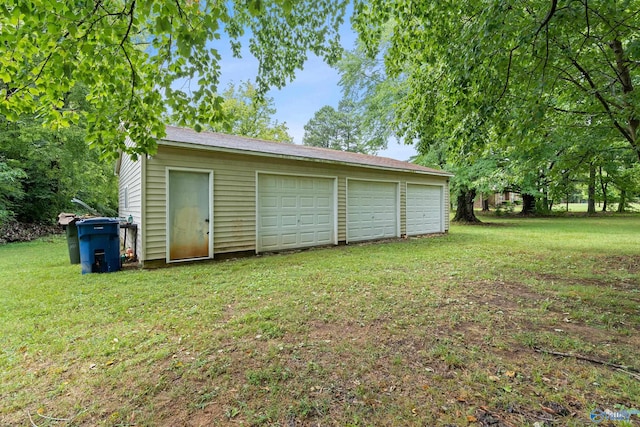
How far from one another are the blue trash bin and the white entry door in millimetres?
930

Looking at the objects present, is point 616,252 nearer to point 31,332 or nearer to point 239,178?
point 239,178

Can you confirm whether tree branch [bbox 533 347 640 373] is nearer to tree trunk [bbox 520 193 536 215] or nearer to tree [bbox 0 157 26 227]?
tree [bbox 0 157 26 227]

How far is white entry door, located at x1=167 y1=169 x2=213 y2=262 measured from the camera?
621 centimetres

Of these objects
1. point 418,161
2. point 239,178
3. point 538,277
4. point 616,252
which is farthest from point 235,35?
point 418,161

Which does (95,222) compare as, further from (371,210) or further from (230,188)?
(371,210)

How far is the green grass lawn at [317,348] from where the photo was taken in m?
1.91

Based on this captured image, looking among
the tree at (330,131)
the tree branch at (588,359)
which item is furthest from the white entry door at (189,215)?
the tree at (330,131)

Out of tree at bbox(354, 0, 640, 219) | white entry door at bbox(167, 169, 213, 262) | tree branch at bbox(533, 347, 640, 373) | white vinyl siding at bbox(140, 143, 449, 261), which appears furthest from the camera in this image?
white entry door at bbox(167, 169, 213, 262)

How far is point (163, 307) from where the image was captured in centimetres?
371

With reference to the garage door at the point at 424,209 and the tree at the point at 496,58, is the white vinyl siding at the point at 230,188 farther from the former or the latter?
the tree at the point at 496,58

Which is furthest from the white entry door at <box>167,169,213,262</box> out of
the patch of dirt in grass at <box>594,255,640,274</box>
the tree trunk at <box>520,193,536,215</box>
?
the tree trunk at <box>520,193,536,215</box>

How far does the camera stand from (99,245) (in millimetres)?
5508

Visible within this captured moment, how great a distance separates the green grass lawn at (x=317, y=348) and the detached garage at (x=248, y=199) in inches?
53.6

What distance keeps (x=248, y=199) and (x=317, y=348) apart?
5.04 meters
